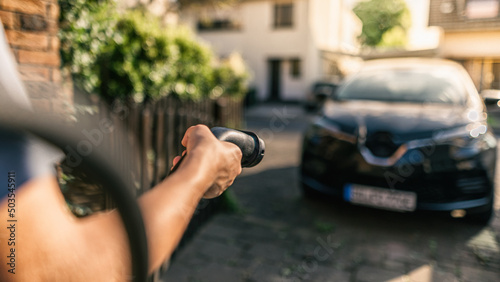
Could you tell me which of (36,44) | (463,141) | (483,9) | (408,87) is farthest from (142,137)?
(483,9)

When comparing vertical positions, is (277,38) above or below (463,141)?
above

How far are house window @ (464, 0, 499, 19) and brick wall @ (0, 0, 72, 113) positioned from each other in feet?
11.8

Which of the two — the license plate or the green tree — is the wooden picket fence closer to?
the license plate

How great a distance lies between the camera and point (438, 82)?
410cm

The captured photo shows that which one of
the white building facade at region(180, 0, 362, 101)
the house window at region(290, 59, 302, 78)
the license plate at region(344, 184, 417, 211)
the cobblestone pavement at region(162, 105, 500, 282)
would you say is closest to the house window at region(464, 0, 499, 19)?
the license plate at region(344, 184, 417, 211)

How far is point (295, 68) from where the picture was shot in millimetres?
20219

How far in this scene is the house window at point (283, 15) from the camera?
19.6 metres

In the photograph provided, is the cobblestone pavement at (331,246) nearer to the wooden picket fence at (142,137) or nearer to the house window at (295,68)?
the wooden picket fence at (142,137)

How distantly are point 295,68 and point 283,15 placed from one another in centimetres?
302

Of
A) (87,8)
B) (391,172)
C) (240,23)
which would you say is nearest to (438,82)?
(391,172)

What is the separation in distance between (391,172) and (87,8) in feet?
10.0

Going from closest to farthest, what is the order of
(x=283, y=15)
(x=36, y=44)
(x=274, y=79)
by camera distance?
(x=36, y=44)
(x=283, y=15)
(x=274, y=79)

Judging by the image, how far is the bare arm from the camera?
0.65 meters

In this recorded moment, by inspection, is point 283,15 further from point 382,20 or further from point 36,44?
point 36,44
